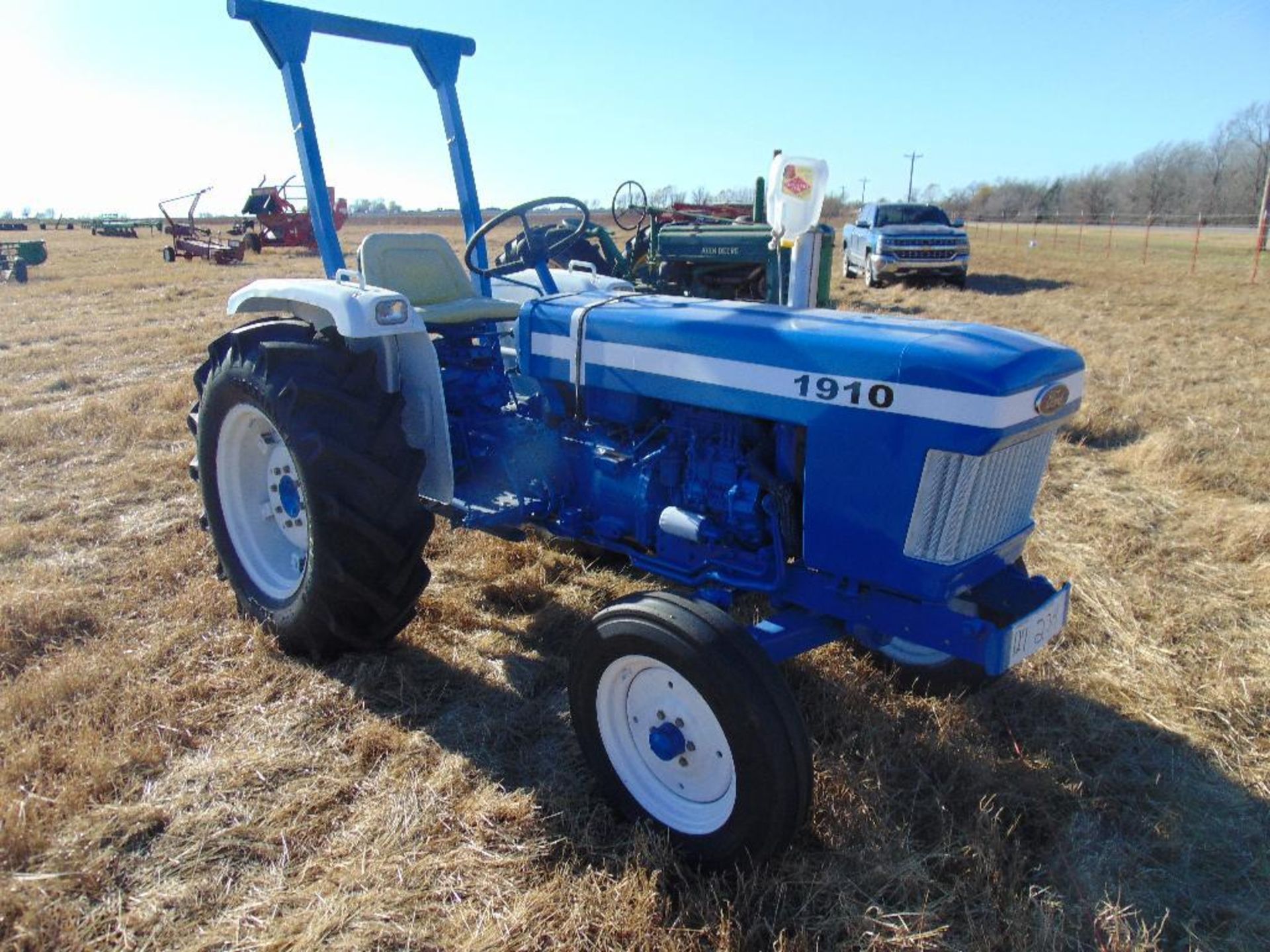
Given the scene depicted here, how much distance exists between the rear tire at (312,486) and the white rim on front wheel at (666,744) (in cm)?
93

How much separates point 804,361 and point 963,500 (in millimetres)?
517

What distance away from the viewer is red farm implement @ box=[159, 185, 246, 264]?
20.2 meters

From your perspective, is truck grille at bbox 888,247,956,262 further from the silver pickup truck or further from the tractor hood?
the tractor hood

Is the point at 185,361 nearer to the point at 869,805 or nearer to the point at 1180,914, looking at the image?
the point at 869,805

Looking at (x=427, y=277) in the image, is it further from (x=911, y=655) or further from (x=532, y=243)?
(x=911, y=655)

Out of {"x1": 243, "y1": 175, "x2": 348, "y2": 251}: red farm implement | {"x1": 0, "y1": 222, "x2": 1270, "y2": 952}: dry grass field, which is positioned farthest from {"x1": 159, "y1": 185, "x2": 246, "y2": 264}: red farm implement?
{"x1": 0, "y1": 222, "x2": 1270, "y2": 952}: dry grass field

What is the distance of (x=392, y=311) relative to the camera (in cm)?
286

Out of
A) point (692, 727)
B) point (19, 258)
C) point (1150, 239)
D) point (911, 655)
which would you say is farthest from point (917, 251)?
point (1150, 239)

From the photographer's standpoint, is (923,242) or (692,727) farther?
(923,242)

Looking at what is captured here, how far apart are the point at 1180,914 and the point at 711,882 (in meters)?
1.09

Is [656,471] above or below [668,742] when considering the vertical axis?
above

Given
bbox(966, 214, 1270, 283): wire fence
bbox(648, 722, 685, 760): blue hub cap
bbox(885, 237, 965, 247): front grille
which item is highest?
bbox(648, 722, 685, 760): blue hub cap

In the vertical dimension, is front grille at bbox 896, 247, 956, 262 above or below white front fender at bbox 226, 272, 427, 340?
below

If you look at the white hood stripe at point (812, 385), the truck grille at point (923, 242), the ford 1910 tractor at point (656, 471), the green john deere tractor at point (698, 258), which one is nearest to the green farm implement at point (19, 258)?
the green john deere tractor at point (698, 258)
